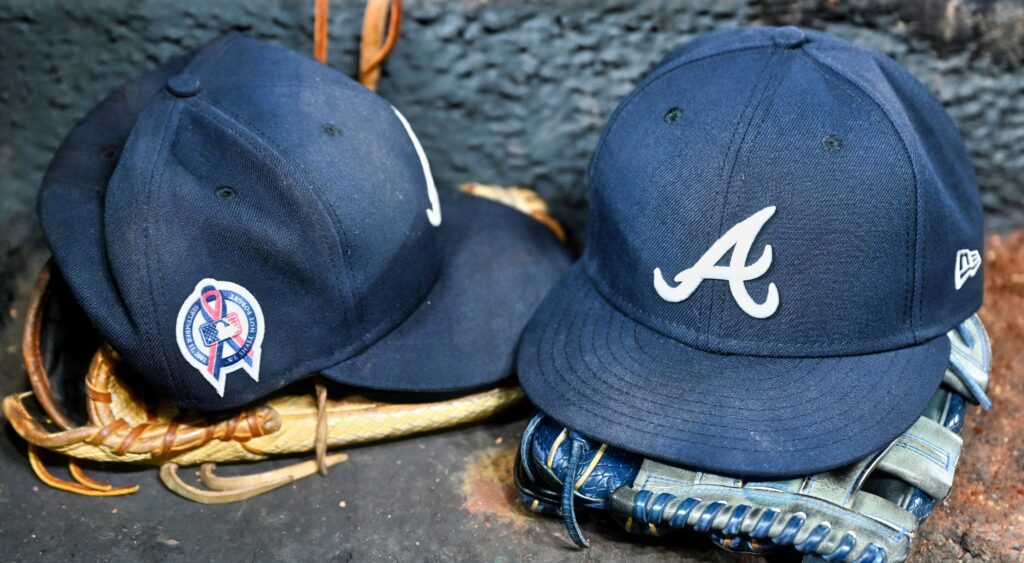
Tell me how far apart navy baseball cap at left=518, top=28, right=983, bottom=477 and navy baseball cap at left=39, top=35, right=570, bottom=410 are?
0.28m

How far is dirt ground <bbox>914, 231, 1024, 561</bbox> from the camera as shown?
1543mm

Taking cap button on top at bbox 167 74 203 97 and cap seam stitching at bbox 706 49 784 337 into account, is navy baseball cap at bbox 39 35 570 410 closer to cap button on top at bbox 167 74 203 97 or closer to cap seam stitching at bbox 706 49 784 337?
cap button on top at bbox 167 74 203 97

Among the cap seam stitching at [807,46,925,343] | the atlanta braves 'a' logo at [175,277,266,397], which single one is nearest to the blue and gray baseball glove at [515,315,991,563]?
the cap seam stitching at [807,46,925,343]

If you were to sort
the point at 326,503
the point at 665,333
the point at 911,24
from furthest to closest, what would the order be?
1. the point at 911,24
2. the point at 326,503
3. the point at 665,333

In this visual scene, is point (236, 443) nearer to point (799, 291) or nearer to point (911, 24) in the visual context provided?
point (799, 291)

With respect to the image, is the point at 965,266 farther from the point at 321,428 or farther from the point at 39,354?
the point at 39,354

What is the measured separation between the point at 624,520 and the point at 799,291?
0.40 meters

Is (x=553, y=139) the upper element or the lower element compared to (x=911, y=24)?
lower

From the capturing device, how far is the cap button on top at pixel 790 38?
158cm

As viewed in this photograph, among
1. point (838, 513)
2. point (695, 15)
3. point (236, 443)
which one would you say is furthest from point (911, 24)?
point (236, 443)

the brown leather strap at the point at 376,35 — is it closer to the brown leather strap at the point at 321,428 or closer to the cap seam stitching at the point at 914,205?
the brown leather strap at the point at 321,428

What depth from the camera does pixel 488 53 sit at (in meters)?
2.10

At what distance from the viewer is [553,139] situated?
86.0 inches

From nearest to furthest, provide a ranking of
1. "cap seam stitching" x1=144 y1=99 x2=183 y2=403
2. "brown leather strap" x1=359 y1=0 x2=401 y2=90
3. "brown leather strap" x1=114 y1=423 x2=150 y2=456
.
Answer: "cap seam stitching" x1=144 y1=99 x2=183 y2=403, "brown leather strap" x1=114 y1=423 x2=150 y2=456, "brown leather strap" x1=359 y1=0 x2=401 y2=90
